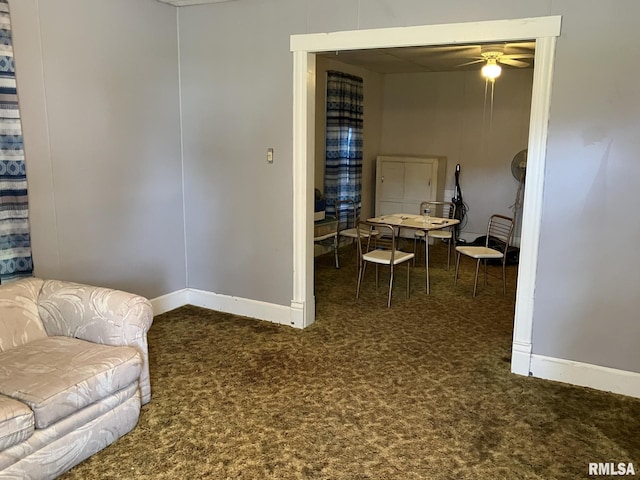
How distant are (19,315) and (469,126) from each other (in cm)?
635

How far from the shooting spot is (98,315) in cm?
285

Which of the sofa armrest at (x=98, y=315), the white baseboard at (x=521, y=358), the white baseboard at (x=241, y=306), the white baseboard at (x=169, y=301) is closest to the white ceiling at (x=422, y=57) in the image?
the white baseboard at (x=241, y=306)

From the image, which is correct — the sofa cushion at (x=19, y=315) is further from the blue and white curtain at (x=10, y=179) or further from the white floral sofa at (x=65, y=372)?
the blue and white curtain at (x=10, y=179)

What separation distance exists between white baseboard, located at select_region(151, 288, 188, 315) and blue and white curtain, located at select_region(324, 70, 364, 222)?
258 centimetres

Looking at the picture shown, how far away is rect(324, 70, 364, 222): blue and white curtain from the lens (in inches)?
261

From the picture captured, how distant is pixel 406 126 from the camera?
318 inches

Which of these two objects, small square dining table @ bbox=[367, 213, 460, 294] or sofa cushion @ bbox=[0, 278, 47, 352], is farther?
small square dining table @ bbox=[367, 213, 460, 294]

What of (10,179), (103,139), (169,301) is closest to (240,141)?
(103,139)

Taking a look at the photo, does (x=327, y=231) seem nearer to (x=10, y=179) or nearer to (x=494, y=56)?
(x=494, y=56)

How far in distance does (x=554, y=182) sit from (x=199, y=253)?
2.86 meters

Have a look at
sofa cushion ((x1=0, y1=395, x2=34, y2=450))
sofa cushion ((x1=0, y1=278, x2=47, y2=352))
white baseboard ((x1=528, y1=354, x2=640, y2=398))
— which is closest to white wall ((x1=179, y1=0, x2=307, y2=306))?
sofa cushion ((x1=0, y1=278, x2=47, y2=352))

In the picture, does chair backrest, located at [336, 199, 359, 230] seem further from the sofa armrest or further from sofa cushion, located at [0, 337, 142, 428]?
sofa cushion, located at [0, 337, 142, 428]

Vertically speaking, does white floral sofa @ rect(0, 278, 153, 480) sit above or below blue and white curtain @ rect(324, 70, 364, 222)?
below

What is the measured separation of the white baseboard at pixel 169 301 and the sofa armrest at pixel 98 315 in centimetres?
147
